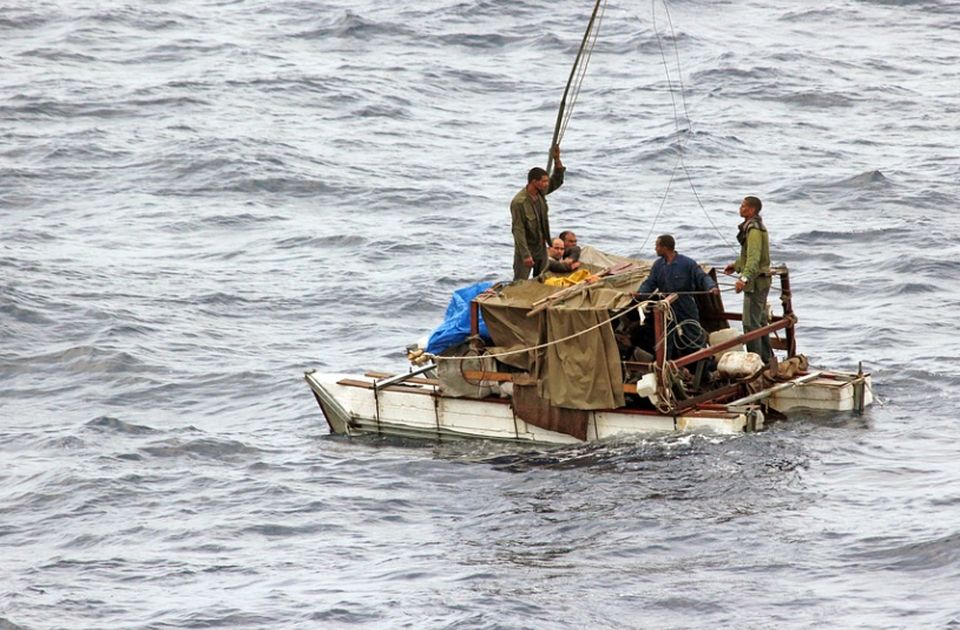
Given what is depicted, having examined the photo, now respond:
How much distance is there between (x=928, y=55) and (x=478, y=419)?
26.3 meters

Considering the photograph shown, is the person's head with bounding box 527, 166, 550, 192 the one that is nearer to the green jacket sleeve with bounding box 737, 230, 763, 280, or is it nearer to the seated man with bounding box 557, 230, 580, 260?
the seated man with bounding box 557, 230, 580, 260

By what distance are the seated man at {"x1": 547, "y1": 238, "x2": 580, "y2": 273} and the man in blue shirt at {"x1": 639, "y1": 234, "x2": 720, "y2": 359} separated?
111 centimetres

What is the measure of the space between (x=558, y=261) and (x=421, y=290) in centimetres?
Answer: 807

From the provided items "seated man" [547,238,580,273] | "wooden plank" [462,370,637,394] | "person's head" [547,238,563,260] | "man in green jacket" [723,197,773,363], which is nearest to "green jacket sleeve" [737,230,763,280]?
"man in green jacket" [723,197,773,363]

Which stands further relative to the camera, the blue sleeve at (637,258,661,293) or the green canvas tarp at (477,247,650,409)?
the blue sleeve at (637,258,661,293)

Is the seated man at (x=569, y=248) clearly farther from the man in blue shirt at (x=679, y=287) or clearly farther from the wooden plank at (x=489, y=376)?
the wooden plank at (x=489, y=376)

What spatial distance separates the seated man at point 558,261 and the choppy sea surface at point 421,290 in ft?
6.61

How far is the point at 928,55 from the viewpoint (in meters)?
40.2

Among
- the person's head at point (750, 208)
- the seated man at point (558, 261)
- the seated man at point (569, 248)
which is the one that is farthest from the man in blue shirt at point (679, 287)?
the seated man at point (569, 248)

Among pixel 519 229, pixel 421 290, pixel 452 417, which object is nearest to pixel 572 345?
pixel 452 417

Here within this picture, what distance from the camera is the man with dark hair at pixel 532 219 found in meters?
17.8

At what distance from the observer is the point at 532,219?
58.8 feet

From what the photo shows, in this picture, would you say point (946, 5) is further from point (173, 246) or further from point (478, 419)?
point (478, 419)

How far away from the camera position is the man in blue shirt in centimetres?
1678
